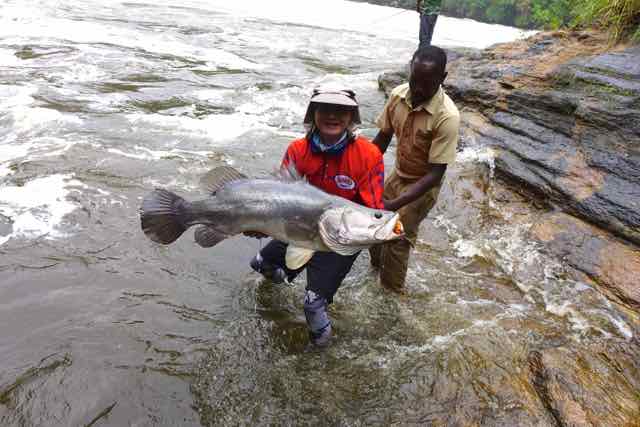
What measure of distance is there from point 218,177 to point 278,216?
1.93ft

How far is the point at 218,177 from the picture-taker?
10.1 ft

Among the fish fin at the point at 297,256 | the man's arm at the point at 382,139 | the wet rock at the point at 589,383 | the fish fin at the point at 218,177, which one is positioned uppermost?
the fish fin at the point at 218,177

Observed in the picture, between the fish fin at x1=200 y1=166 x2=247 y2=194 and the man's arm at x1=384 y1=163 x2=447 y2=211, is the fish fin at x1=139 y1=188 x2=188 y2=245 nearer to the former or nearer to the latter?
the fish fin at x1=200 y1=166 x2=247 y2=194

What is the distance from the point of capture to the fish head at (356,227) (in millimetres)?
2498

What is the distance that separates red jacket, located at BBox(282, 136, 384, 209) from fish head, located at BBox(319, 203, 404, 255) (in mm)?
473

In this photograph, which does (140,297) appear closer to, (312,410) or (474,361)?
(312,410)

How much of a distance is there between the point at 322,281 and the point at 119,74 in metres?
10.4

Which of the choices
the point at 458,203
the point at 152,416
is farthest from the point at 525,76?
the point at 152,416

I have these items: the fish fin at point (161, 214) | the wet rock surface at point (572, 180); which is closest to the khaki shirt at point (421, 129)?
the wet rock surface at point (572, 180)

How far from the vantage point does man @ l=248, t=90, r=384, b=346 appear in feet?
9.68

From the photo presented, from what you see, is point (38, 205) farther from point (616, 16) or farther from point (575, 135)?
point (616, 16)

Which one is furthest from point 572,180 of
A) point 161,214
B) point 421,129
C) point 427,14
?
point 427,14

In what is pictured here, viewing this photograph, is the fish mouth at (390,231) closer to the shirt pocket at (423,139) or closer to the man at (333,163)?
the man at (333,163)

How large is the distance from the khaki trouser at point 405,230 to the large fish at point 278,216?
5.01 feet
